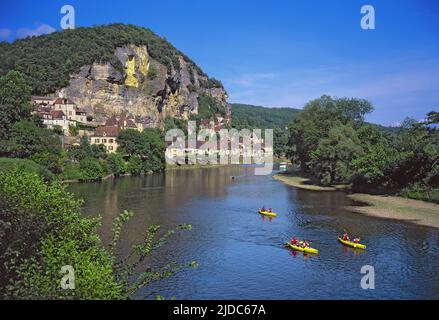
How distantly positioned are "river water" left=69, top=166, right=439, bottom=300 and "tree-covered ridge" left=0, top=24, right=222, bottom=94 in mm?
69457

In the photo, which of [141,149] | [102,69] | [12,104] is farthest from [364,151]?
[102,69]

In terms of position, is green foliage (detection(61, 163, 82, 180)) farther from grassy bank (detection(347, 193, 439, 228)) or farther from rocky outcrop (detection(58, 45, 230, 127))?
grassy bank (detection(347, 193, 439, 228))

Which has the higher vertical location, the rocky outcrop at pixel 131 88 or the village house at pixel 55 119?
the rocky outcrop at pixel 131 88

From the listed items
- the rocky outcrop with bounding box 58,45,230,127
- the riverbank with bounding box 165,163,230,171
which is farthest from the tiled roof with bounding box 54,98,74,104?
the riverbank with bounding box 165,163,230,171


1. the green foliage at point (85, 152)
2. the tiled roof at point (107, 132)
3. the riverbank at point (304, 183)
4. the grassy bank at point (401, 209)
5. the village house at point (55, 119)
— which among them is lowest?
the grassy bank at point (401, 209)

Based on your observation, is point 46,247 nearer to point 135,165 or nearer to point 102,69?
point 135,165

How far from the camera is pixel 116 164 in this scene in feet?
318

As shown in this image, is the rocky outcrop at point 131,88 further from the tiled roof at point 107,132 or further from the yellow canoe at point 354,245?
the yellow canoe at point 354,245

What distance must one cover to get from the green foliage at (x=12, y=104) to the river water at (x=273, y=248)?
21550 mm

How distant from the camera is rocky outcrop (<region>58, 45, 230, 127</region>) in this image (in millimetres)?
127331

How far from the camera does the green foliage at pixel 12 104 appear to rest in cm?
7725

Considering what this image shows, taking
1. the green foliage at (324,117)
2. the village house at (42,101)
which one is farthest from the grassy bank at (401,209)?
the village house at (42,101)
